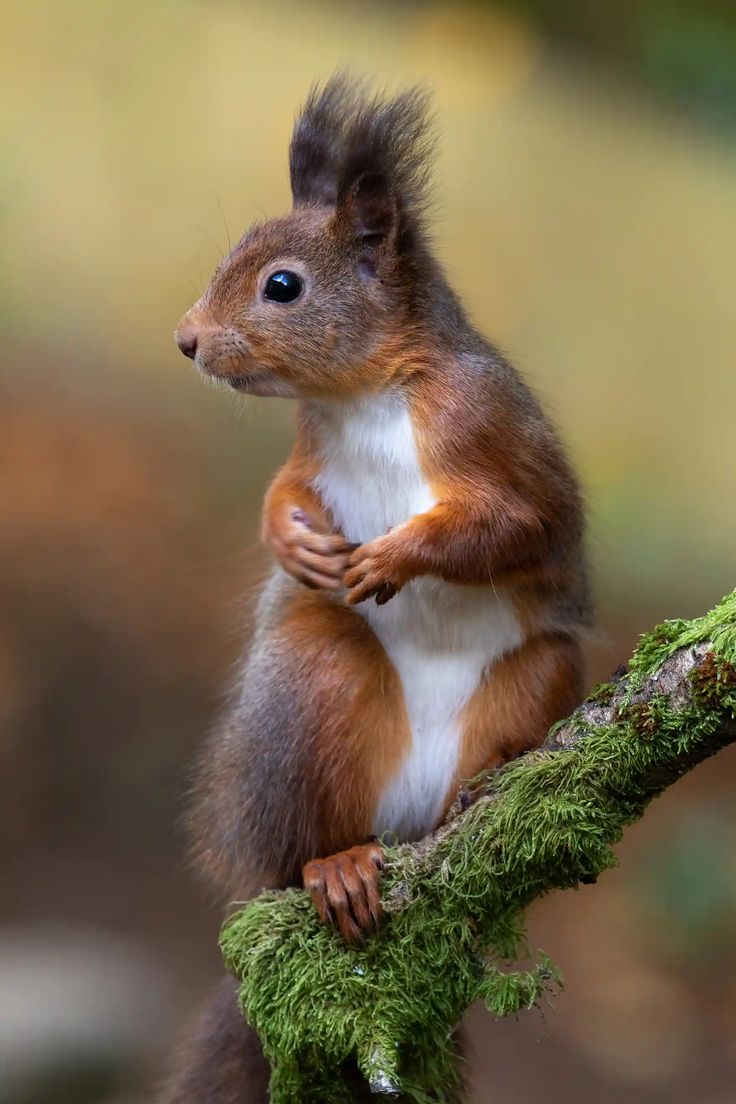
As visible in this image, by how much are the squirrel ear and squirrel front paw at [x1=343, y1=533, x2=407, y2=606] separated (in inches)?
18.5

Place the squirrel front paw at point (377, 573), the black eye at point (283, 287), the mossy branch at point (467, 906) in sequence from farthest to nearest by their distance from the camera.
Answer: the black eye at point (283, 287) → the squirrel front paw at point (377, 573) → the mossy branch at point (467, 906)

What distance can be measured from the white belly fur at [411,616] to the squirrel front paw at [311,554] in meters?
0.09

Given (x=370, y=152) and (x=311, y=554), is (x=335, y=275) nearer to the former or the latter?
(x=370, y=152)

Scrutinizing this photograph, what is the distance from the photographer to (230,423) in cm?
309

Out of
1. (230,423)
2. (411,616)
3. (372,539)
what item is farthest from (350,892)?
(230,423)

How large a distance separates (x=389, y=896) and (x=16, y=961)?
209 cm

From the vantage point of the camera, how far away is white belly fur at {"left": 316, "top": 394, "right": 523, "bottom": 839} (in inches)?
61.7

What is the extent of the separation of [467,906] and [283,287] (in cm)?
93

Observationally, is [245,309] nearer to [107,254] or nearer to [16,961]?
[107,254]

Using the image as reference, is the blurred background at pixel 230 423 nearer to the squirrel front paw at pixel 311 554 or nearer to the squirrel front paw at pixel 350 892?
the squirrel front paw at pixel 311 554

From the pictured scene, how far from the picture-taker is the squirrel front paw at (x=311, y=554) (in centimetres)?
154

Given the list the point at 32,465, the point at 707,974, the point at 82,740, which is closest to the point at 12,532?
the point at 32,465

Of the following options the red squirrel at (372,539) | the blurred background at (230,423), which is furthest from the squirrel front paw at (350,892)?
the blurred background at (230,423)

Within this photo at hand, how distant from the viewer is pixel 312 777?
1615 millimetres
